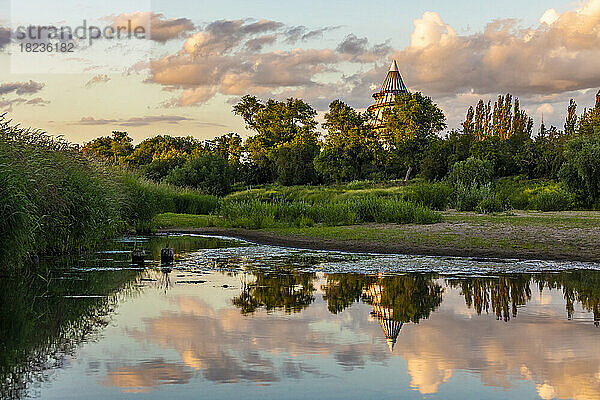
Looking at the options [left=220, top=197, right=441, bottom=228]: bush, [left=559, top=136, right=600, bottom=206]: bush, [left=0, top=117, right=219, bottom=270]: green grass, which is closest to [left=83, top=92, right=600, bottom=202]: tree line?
[left=559, top=136, right=600, bottom=206]: bush

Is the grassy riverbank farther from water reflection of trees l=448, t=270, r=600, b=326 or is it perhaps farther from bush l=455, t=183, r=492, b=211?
bush l=455, t=183, r=492, b=211

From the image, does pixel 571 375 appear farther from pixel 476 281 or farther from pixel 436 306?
pixel 476 281

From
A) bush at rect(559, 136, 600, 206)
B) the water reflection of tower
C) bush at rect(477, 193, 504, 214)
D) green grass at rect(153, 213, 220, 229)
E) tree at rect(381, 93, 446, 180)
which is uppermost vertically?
tree at rect(381, 93, 446, 180)

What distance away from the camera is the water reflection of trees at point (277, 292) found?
11664mm

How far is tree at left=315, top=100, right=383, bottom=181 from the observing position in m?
78.5

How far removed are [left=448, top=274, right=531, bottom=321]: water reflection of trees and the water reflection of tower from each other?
1.58 m

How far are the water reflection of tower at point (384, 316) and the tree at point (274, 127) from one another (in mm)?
72718

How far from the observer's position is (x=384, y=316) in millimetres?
10789

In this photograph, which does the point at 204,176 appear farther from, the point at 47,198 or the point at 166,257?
the point at 47,198

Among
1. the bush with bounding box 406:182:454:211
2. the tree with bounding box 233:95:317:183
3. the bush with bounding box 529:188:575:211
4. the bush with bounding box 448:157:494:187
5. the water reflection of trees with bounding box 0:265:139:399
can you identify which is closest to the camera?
the water reflection of trees with bounding box 0:265:139:399

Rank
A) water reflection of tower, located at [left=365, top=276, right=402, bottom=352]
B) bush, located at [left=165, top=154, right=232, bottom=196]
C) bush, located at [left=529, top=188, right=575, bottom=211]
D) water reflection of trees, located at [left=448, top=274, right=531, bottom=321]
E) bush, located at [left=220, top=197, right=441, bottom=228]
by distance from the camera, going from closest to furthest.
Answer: water reflection of tower, located at [left=365, top=276, right=402, bottom=352] → water reflection of trees, located at [left=448, top=274, right=531, bottom=321] → bush, located at [left=220, top=197, right=441, bottom=228] → bush, located at [left=529, top=188, right=575, bottom=211] → bush, located at [left=165, top=154, right=232, bottom=196]

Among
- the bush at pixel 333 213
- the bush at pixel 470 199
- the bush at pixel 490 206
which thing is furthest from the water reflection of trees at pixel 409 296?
the bush at pixel 470 199

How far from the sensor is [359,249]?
21734 mm

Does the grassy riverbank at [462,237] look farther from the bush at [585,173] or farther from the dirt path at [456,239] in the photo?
the bush at [585,173]
